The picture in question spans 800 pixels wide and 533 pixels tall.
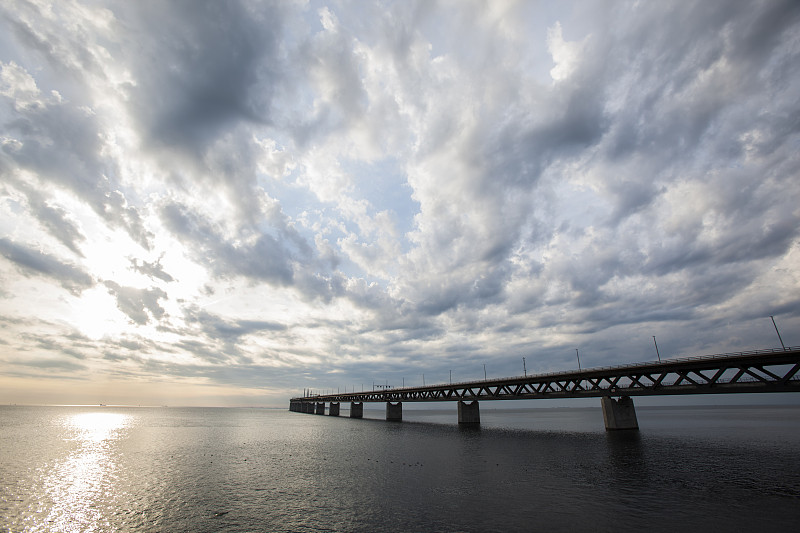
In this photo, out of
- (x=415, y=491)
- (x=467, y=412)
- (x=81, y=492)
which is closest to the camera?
(x=415, y=491)

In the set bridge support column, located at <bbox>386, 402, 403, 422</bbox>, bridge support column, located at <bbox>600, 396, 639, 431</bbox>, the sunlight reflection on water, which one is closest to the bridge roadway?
bridge support column, located at <bbox>600, 396, 639, 431</bbox>

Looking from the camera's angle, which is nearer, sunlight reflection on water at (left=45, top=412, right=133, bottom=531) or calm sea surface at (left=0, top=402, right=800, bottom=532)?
calm sea surface at (left=0, top=402, right=800, bottom=532)

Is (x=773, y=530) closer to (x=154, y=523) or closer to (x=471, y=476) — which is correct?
(x=471, y=476)

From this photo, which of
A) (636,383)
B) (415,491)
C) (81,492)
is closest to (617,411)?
(636,383)

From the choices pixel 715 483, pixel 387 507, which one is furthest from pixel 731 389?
pixel 387 507

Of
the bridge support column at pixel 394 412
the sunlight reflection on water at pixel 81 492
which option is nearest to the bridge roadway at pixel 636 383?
the bridge support column at pixel 394 412

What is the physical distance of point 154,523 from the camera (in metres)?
21.0

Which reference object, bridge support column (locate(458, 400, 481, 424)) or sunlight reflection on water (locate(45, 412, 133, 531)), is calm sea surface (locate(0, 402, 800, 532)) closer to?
sunlight reflection on water (locate(45, 412, 133, 531))

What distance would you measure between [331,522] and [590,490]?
1943 centimetres

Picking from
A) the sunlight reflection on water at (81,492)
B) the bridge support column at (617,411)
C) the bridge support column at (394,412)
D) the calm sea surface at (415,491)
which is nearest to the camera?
the calm sea surface at (415,491)

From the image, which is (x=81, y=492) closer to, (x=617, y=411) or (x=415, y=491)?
(x=415, y=491)

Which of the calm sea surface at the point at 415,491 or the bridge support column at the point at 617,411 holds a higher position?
the bridge support column at the point at 617,411

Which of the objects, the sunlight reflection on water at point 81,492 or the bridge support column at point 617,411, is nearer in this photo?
the sunlight reflection on water at point 81,492

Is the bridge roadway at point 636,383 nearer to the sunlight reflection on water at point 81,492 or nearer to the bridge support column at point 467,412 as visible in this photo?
the bridge support column at point 467,412
